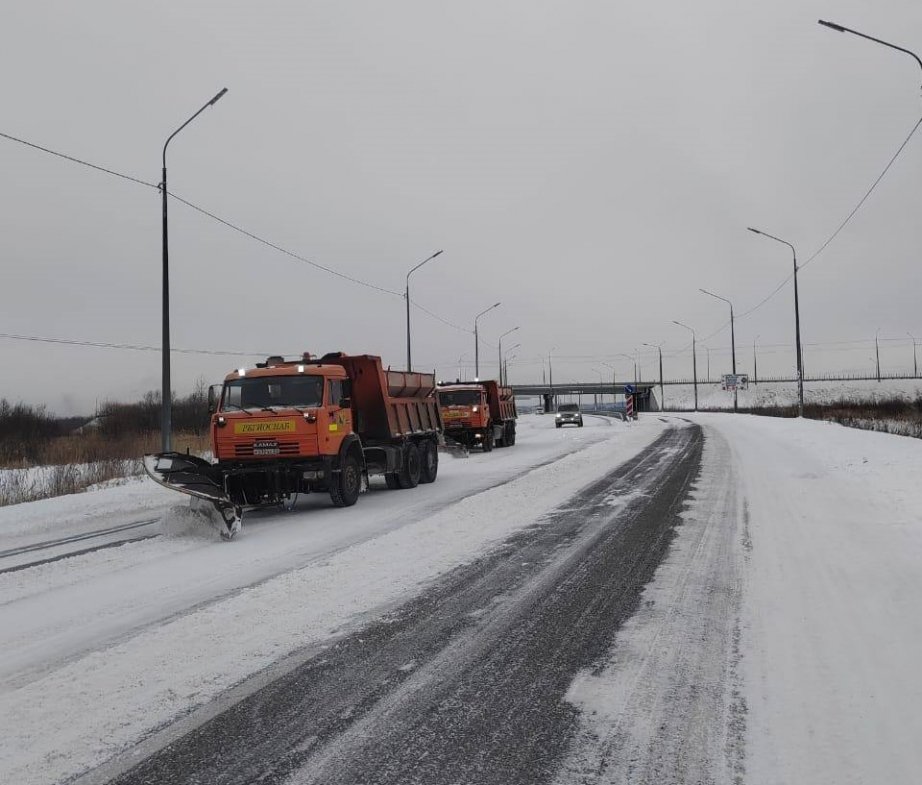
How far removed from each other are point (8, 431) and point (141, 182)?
17.9m

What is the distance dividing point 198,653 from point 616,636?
2731mm

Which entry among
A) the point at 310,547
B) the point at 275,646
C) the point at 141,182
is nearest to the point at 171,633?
the point at 275,646

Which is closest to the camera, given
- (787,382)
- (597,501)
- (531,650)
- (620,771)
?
(620,771)

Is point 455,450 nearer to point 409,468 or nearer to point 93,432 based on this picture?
point 409,468

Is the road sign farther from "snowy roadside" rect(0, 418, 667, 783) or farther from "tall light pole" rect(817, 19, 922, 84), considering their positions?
"snowy roadside" rect(0, 418, 667, 783)

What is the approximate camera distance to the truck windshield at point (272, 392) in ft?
38.5

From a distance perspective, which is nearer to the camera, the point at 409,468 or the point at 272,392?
the point at 272,392

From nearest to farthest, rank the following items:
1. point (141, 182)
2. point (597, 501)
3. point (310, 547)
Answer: point (310, 547), point (597, 501), point (141, 182)

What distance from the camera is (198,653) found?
4.61m

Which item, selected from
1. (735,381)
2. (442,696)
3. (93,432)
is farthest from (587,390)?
(442,696)

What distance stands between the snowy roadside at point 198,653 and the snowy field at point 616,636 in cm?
2

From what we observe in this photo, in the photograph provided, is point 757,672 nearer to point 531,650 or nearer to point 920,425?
point 531,650

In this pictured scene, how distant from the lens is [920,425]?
91.7ft

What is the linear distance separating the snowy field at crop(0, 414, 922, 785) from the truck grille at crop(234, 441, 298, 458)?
3.34 ft
